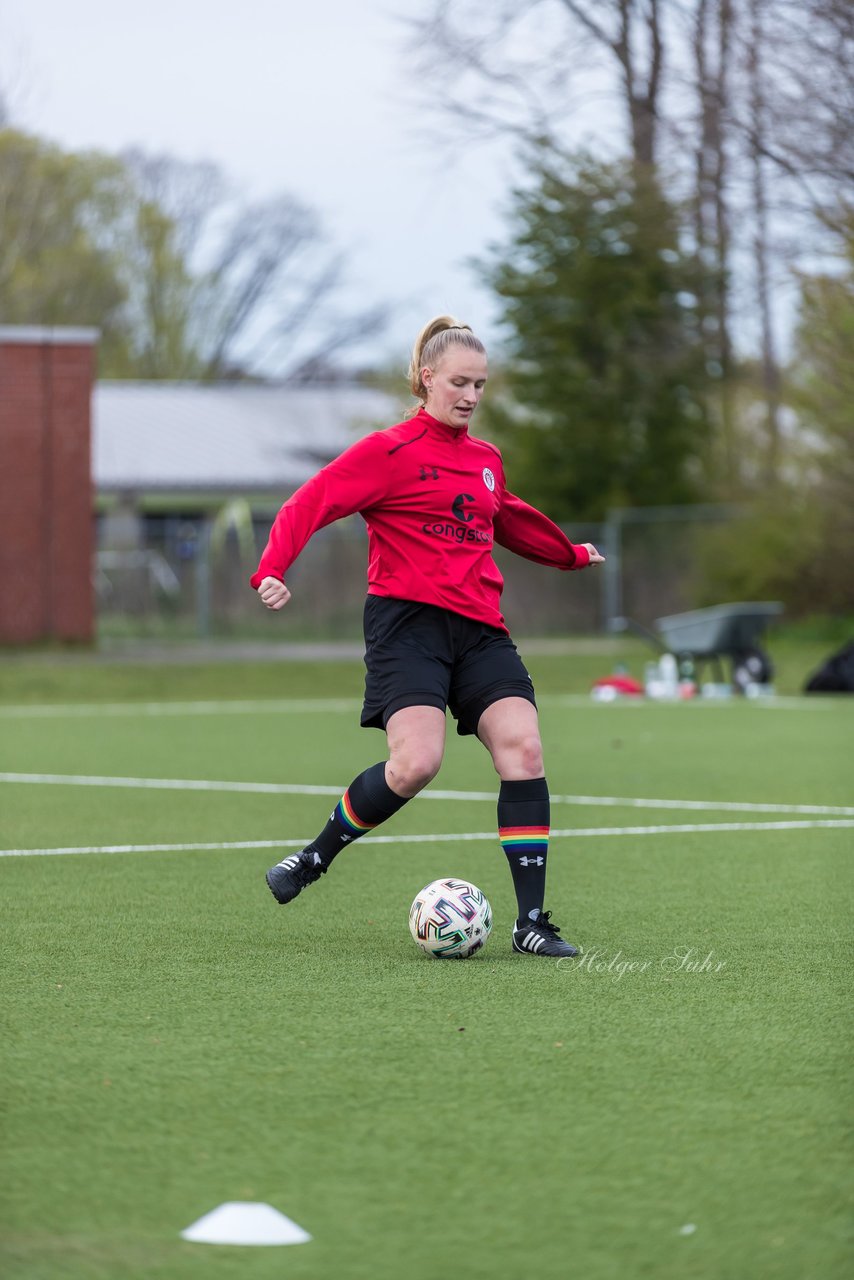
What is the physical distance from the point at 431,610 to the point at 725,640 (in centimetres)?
1400

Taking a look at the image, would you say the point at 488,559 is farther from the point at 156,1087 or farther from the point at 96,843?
the point at 96,843

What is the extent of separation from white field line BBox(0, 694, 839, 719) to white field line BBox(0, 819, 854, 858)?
929 centimetres

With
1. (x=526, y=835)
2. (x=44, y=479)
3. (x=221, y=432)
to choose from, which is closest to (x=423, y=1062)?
(x=526, y=835)

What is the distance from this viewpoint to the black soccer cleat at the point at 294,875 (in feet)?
19.3

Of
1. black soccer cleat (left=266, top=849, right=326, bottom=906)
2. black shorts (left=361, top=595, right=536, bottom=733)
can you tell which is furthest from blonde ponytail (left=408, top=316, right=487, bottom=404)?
black soccer cleat (left=266, top=849, right=326, bottom=906)

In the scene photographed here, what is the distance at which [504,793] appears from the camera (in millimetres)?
5648

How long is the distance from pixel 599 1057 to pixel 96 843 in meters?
4.47

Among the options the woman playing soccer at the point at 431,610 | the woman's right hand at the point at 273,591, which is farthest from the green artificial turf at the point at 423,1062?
the woman's right hand at the point at 273,591

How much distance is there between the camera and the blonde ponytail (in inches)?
224

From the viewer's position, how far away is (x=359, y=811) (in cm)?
578

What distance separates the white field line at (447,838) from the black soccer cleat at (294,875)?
82.5 inches

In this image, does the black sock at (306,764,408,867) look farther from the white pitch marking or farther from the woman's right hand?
the white pitch marking

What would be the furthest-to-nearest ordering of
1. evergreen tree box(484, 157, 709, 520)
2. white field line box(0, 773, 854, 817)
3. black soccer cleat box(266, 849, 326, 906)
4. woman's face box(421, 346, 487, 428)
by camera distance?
evergreen tree box(484, 157, 709, 520), white field line box(0, 773, 854, 817), black soccer cleat box(266, 849, 326, 906), woman's face box(421, 346, 487, 428)

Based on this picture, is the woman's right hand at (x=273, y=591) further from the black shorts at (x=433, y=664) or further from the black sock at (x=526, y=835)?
the black sock at (x=526, y=835)
